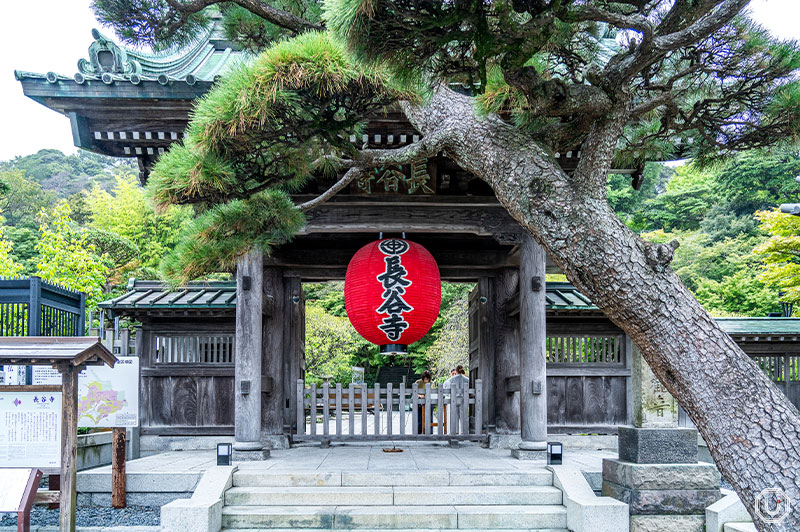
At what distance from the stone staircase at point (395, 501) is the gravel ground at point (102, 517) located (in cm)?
92

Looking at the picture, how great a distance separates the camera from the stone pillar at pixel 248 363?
8.35 m

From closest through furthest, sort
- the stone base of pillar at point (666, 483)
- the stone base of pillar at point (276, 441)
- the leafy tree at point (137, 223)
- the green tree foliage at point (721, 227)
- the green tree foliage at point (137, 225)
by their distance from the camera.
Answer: the stone base of pillar at point (666, 483) < the stone base of pillar at point (276, 441) < the green tree foliage at point (721, 227) < the green tree foliage at point (137, 225) < the leafy tree at point (137, 223)

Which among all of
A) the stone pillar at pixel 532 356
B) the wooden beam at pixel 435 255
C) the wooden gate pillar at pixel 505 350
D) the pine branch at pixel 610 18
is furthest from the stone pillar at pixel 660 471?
the wooden beam at pixel 435 255

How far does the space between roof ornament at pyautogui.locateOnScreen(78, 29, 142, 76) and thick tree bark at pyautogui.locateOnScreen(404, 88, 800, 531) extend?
184 inches

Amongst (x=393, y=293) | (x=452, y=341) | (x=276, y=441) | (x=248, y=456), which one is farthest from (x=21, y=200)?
(x=393, y=293)

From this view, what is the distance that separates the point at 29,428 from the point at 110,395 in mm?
1801

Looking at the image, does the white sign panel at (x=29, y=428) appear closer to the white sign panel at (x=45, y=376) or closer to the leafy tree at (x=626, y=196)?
the white sign panel at (x=45, y=376)

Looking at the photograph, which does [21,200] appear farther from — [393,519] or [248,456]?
[393,519]

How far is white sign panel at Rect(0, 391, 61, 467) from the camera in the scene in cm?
553

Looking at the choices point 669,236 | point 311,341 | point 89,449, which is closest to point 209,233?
point 89,449

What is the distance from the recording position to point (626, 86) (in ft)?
14.7

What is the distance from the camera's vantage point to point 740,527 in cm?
596

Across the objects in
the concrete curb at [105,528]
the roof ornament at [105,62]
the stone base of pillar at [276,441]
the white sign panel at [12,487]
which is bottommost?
the concrete curb at [105,528]

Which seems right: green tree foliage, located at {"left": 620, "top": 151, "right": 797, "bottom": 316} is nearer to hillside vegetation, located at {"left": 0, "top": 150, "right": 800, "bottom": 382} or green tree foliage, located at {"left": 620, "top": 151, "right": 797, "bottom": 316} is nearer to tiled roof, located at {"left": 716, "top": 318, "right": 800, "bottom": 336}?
hillside vegetation, located at {"left": 0, "top": 150, "right": 800, "bottom": 382}
